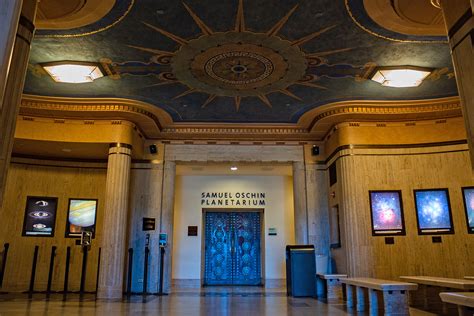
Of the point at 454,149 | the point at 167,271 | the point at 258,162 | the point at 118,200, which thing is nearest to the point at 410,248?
the point at 454,149

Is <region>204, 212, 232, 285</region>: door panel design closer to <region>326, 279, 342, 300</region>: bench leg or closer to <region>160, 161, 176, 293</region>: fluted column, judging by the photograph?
<region>160, 161, 176, 293</region>: fluted column

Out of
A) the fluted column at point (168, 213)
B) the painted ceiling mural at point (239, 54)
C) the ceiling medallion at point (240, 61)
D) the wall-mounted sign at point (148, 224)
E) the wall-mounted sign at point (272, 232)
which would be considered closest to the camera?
the painted ceiling mural at point (239, 54)

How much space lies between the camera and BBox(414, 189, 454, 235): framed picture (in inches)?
326

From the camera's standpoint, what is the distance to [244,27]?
5.61 metres

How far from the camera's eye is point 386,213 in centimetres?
845

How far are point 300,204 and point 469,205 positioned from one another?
3691 millimetres

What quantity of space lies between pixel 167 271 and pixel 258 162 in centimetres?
356

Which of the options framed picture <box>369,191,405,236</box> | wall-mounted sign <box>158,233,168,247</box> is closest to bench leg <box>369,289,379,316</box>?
framed picture <box>369,191,405,236</box>

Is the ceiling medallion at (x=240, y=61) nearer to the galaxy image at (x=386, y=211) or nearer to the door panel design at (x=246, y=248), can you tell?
the galaxy image at (x=386, y=211)

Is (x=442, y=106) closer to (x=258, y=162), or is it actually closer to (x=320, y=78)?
(x=320, y=78)

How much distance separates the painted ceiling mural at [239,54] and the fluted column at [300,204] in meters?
1.84

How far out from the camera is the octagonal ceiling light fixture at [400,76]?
22.8 ft

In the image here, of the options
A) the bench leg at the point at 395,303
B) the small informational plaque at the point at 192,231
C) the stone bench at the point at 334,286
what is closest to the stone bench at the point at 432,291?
the bench leg at the point at 395,303

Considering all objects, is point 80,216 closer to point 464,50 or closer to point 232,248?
point 232,248
